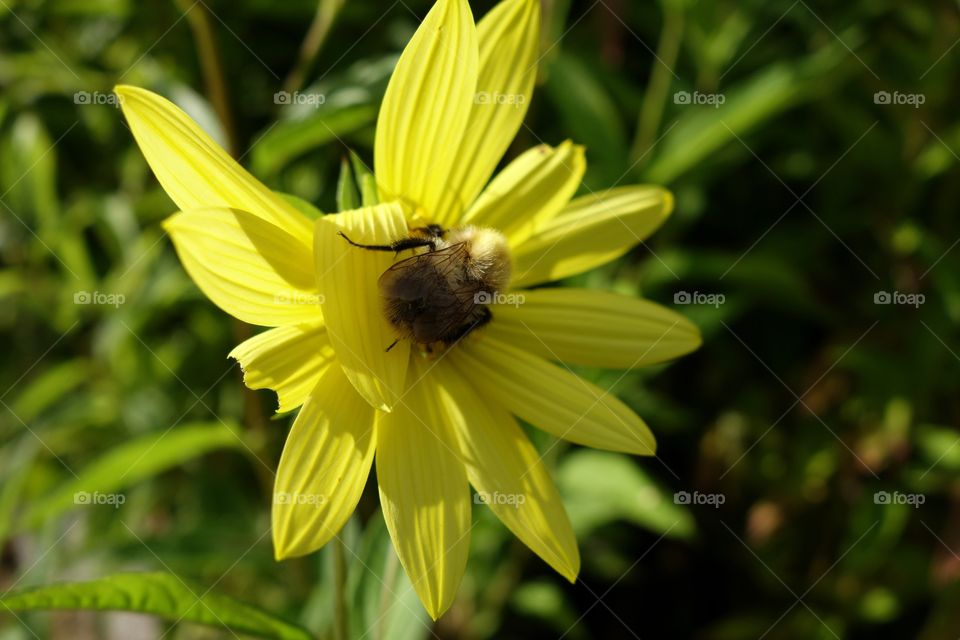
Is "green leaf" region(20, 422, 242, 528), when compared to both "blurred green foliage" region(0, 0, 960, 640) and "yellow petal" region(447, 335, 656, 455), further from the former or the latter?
"yellow petal" region(447, 335, 656, 455)

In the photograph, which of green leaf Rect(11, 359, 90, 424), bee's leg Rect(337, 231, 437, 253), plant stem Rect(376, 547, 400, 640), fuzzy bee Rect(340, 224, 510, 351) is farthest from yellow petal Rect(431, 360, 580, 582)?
green leaf Rect(11, 359, 90, 424)

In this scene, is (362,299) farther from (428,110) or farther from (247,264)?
(428,110)

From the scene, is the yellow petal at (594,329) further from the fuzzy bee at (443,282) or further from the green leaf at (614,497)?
the green leaf at (614,497)

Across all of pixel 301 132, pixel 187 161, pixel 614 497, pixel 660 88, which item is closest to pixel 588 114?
pixel 660 88

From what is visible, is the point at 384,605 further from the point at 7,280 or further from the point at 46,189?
the point at 7,280

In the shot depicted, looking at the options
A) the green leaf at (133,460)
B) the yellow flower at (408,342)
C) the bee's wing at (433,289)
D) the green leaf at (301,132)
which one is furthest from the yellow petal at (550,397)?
the green leaf at (133,460)

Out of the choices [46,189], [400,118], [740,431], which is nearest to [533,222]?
[400,118]
